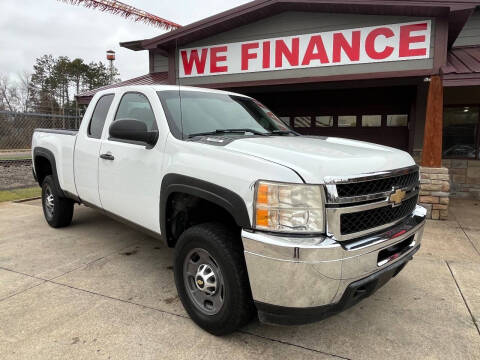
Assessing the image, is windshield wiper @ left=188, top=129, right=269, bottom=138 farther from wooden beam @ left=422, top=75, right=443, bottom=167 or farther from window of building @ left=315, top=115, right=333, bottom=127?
window of building @ left=315, top=115, right=333, bottom=127

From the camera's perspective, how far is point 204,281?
2.71m

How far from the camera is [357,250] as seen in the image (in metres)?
2.25

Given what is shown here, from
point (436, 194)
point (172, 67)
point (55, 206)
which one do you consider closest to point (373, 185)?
point (55, 206)

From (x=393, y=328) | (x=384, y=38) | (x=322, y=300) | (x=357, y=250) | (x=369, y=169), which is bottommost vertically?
(x=393, y=328)

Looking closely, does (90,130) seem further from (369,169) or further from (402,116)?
(402,116)

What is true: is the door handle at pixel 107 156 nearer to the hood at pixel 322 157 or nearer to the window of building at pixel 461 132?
the hood at pixel 322 157

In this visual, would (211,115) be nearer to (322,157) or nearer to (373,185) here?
(322,157)

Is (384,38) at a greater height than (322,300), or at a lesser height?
greater

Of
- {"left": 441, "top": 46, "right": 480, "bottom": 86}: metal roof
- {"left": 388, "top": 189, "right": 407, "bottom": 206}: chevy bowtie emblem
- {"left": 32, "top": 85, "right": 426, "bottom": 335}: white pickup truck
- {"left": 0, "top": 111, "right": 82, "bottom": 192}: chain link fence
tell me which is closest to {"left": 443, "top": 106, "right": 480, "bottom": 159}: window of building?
{"left": 441, "top": 46, "right": 480, "bottom": 86}: metal roof

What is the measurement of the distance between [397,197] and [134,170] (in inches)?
88.3

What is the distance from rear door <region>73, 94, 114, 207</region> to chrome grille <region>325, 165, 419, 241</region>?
2773 millimetres

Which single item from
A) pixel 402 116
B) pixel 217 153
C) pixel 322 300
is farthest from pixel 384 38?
pixel 322 300

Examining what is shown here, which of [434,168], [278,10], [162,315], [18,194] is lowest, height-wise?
[162,315]

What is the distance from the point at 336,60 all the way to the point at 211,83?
290 centimetres
